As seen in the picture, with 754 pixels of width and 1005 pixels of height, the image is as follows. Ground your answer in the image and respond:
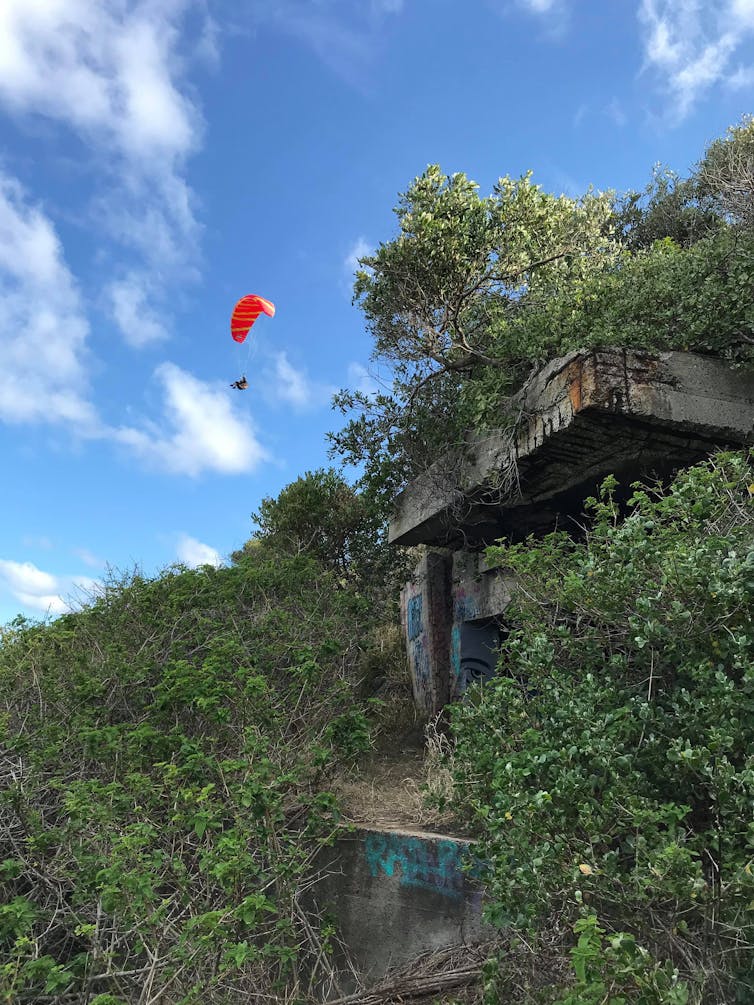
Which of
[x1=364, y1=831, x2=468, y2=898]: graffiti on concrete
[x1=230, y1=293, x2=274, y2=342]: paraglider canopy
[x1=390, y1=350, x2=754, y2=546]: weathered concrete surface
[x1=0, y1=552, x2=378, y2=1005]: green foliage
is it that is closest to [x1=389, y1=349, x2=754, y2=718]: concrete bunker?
[x1=390, y1=350, x2=754, y2=546]: weathered concrete surface

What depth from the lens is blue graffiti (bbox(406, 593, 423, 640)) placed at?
10.4 m

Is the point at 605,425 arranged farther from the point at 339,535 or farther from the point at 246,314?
the point at 246,314

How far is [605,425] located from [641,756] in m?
3.56

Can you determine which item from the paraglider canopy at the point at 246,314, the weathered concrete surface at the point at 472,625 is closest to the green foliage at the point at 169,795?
the weathered concrete surface at the point at 472,625

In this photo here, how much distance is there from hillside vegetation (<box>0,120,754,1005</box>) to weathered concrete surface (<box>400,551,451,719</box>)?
5.14ft

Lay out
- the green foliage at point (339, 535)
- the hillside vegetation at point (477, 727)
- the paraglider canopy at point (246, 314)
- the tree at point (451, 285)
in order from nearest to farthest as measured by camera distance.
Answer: the hillside vegetation at point (477, 727)
the tree at point (451, 285)
the green foliage at point (339, 535)
the paraglider canopy at point (246, 314)

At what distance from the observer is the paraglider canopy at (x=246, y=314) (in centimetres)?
1384

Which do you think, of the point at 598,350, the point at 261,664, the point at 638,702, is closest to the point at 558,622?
the point at 638,702

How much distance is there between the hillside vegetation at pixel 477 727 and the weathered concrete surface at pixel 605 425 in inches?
12.6

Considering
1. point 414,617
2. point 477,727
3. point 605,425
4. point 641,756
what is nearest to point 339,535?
point 414,617

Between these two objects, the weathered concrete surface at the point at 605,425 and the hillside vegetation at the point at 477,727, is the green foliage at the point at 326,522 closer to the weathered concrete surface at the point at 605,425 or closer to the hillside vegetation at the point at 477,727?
the hillside vegetation at the point at 477,727

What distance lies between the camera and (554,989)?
3.04 metres

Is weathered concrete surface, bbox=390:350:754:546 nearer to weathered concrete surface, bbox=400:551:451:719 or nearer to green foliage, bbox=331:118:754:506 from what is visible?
green foliage, bbox=331:118:754:506

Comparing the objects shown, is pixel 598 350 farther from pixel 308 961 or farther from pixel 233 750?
pixel 308 961
